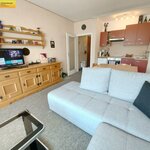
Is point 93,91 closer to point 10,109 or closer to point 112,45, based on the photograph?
point 10,109

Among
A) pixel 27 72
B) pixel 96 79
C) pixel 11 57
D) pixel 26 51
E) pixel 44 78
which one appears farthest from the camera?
pixel 44 78

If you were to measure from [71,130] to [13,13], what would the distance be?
3.12m

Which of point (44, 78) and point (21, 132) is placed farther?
point (44, 78)

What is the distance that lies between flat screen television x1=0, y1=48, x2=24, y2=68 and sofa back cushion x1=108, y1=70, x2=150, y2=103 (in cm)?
243

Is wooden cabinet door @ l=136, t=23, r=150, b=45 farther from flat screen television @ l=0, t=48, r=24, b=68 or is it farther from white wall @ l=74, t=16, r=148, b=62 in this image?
flat screen television @ l=0, t=48, r=24, b=68

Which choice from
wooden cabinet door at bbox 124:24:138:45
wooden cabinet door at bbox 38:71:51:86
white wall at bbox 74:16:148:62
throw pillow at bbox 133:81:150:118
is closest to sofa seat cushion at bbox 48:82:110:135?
throw pillow at bbox 133:81:150:118

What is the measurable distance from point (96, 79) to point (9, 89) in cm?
208

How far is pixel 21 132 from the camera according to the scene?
146 centimetres

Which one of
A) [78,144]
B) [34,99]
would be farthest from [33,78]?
A: [78,144]

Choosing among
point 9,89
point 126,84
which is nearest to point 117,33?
point 126,84

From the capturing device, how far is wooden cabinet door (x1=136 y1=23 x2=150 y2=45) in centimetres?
353

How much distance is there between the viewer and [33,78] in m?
2.66

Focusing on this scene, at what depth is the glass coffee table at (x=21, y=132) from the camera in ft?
3.05

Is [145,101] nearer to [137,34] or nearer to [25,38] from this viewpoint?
[25,38]
